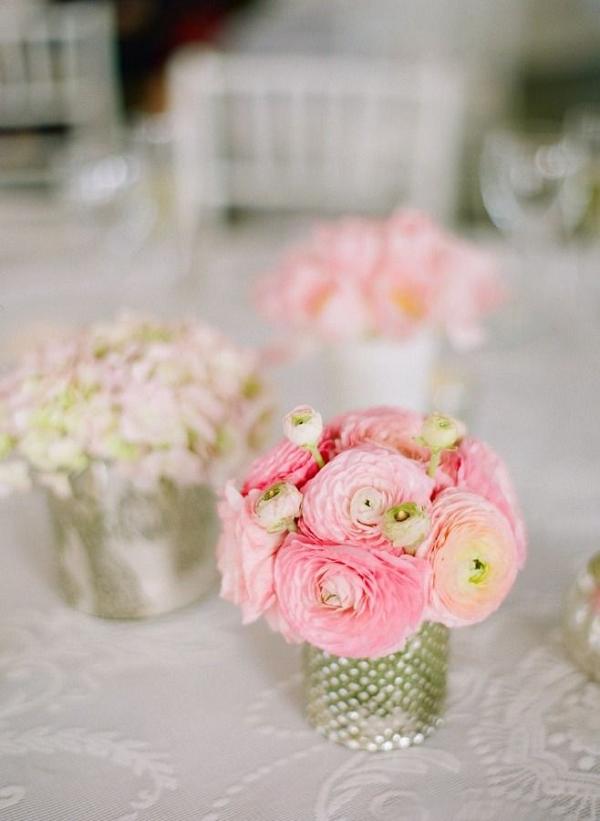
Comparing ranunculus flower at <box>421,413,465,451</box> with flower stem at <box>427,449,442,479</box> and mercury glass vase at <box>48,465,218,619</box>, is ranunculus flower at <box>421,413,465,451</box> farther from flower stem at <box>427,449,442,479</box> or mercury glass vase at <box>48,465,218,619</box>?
mercury glass vase at <box>48,465,218,619</box>

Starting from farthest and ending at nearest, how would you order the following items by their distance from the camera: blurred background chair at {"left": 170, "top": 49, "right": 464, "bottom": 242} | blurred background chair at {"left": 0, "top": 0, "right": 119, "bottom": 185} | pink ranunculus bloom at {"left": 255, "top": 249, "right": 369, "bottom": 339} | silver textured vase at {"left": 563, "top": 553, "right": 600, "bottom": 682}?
blurred background chair at {"left": 0, "top": 0, "right": 119, "bottom": 185} → blurred background chair at {"left": 170, "top": 49, "right": 464, "bottom": 242} → pink ranunculus bloom at {"left": 255, "top": 249, "right": 369, "bottom": 339} → silver textured vase at {"left": 563, "top": 553, "right": 600, "bottom": 682}

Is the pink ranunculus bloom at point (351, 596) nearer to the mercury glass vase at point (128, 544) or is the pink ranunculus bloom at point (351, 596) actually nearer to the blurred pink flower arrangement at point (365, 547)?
the blurred pink flower arrangement at point (365, 547)

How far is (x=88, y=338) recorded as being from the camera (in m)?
0.74

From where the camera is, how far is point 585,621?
0.67 m

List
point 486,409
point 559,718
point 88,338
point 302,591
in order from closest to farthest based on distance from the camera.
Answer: point 302,591 < point 559,718 < point 88,338 < point 486,409

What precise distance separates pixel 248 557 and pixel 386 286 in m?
0.43

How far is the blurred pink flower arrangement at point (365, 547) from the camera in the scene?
1.71 feet

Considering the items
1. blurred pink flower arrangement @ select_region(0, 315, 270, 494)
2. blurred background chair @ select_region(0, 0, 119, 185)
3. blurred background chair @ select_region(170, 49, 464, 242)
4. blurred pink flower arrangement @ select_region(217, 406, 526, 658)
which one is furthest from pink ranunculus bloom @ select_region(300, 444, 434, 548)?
blurred background chair @ select_region(0, 0, 119, 185)

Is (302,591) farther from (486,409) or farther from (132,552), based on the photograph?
(486,409)

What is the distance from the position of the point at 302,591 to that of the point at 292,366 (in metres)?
0.75

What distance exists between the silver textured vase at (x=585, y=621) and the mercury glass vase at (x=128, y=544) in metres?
0.32

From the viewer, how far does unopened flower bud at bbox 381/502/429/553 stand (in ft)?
1.65

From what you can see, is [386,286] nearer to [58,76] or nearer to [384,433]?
[384,433]

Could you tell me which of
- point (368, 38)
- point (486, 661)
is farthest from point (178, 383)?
point (368, 38)
